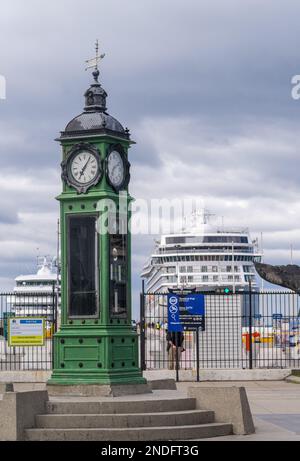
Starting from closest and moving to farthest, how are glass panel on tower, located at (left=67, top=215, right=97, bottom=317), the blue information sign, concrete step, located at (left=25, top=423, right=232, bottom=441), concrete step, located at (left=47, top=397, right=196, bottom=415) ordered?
concrete step, located at (left=25, top=423, right=232, bottom=441) → concrete step, located at (left=47, top=397, right=196, bottom=415) → glass panel on tower, located at (left=67, top=215, right=97, bottom=317) → the blue information sign

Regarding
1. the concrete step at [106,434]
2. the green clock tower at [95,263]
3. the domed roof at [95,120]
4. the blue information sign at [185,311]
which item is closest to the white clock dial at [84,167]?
the green clock tower at [95,263]

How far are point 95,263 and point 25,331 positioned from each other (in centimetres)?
1318

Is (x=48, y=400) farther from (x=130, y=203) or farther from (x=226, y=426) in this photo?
(x=130, y=203)

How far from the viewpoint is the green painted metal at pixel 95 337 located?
1564cm

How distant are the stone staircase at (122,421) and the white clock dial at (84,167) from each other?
139 inches

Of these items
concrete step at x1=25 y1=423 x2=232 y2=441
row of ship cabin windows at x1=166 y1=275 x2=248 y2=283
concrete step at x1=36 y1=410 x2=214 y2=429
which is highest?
row of ship cabin windows at x1=166 y1=275 x2=248 y2=283

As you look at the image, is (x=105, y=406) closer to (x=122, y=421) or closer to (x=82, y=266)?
(x=122, y=421)

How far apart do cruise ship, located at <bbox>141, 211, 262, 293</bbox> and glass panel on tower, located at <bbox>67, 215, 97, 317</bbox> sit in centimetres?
8981

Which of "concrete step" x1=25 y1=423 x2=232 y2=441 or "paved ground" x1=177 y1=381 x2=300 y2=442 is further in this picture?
"paved ground" x1=177 y1=381 x2=300 y2=442

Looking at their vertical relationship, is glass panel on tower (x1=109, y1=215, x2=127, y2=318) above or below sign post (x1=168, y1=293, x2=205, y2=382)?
above

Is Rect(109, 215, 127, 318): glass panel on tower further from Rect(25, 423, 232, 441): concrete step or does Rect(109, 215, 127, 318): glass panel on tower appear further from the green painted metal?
Rect(25, 423, 232, 441): concrete step

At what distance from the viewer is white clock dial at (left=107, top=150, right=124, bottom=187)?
16.2 meters

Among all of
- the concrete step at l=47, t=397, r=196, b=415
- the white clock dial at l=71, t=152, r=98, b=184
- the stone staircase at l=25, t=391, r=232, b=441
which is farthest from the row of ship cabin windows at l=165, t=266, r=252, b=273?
the concrete step at l=47, t=397, r=196, b=415

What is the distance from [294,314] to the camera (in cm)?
3073
